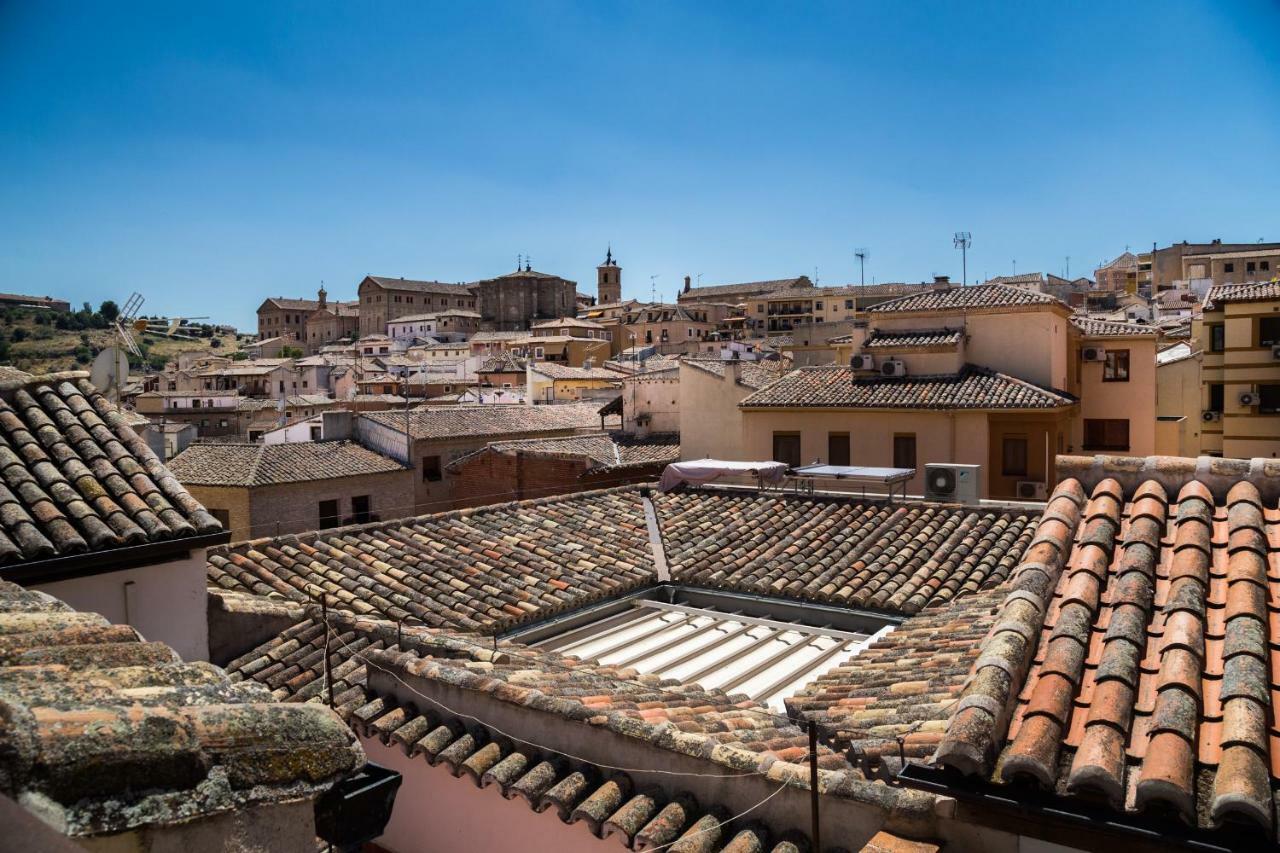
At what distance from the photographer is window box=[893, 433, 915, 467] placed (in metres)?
20.0

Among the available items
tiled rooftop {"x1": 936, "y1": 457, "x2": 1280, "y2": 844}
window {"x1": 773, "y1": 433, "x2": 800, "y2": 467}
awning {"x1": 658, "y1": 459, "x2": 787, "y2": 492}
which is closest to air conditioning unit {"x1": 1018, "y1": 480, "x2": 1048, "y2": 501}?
window {"x1": 773, "y1": 433, "x2": 800, "y2": 467}

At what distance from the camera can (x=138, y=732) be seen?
164 cm

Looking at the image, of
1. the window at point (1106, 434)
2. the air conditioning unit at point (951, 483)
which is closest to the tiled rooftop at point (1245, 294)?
the window at point (1106, 434)

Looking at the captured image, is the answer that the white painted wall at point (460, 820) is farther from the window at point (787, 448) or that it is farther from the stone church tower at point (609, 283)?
the stone church tower at point (609, 283)

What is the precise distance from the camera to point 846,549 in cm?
1059

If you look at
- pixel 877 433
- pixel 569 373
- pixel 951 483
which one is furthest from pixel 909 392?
pixel 569 373

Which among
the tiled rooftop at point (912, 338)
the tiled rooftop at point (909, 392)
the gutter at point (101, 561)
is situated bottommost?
the gutter at point (101, 561)

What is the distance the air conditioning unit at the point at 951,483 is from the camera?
12.6 m

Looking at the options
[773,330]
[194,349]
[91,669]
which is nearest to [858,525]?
[91,669]

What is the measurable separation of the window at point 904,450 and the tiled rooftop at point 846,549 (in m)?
8.18

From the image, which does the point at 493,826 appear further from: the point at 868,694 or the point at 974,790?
the point at 974,790

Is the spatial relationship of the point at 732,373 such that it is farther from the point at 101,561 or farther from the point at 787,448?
the point at 101,561

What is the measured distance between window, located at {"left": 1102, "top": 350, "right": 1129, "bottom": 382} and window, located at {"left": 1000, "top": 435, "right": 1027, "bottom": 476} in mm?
6704

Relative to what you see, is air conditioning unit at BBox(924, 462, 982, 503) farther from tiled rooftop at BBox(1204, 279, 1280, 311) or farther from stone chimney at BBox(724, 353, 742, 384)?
tiled rooftop at BBox(1204, 279, 1280, 311)
